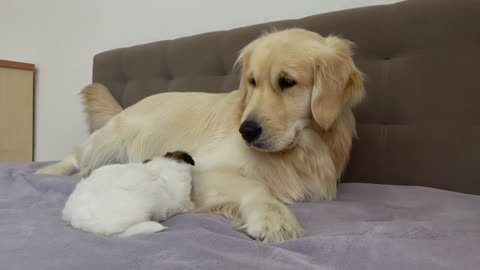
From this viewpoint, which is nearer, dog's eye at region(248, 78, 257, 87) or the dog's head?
the dog's head

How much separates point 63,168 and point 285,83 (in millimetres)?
1131

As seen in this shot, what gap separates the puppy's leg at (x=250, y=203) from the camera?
0.94m

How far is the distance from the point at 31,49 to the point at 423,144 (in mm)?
3078

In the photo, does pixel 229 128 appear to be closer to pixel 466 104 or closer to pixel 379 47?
pixel 379 47

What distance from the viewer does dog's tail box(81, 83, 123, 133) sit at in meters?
2.29

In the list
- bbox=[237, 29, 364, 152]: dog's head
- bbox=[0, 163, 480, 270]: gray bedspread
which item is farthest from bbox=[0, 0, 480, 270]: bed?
bbox=[237, 29, 364, 152]: dog's head

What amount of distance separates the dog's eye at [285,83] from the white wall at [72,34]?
3.34 ft

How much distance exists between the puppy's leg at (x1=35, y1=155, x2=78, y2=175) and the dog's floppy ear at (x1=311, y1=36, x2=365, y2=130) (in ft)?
3.84

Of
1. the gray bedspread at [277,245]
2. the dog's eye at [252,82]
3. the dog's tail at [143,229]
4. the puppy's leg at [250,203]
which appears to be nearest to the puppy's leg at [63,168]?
the gray bedspread at [277,245]

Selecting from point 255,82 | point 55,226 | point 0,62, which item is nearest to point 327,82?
point 255,82

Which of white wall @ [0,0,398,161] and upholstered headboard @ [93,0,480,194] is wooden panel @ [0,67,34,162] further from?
upholstered headboard @ [93,0,480,194]

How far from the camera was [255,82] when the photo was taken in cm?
139

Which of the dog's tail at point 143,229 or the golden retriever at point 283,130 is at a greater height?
the golden retriever at point 283,130

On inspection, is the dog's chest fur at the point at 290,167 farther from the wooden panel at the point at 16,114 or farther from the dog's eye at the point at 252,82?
the wooden panel at the point at 16,114
